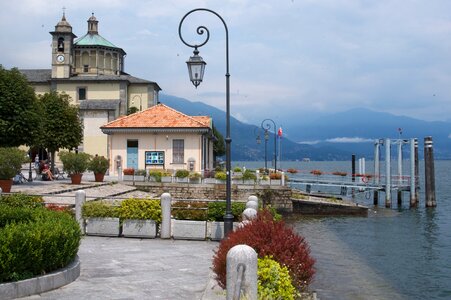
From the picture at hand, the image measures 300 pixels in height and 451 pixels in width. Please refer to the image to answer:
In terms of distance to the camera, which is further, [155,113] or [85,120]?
[85,120]

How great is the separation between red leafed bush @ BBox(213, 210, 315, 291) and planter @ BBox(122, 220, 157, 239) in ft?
23.7

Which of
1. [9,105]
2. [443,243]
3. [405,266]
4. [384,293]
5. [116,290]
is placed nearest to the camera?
[116,290]

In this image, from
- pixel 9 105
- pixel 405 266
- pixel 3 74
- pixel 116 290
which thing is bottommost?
pixel 405 266

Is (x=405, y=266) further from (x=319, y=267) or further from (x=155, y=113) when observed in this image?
(x=155, y=113)

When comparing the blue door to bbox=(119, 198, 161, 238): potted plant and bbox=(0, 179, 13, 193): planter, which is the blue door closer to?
bbox=(0, 179, 13, 193): planter

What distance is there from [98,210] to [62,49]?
189 ft

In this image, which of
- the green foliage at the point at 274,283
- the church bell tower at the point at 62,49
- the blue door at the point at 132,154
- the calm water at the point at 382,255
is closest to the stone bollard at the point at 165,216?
the calm water at the point at 382,255

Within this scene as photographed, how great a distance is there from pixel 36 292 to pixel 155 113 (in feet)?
Result: 119

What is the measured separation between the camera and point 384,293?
16.0m

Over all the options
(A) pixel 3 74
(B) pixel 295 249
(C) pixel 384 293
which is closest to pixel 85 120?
(A) pixel 3 74

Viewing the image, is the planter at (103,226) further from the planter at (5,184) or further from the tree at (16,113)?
the tree at (16,113)

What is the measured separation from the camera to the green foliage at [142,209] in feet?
53.2

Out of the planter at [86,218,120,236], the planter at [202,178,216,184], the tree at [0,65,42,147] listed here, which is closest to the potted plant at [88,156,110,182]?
the tree at [0,65,42,147]

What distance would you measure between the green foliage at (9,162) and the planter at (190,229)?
51.1 feet
